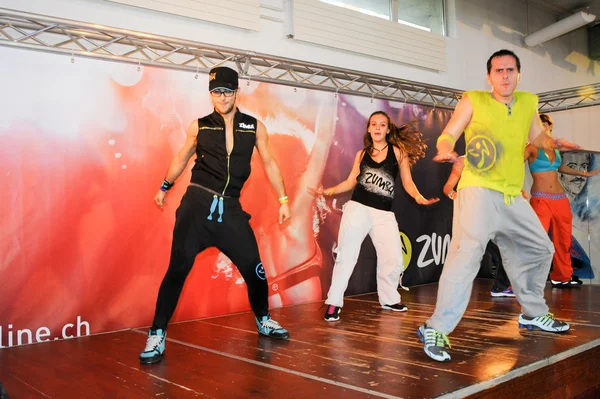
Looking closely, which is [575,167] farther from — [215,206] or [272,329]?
[215,206]

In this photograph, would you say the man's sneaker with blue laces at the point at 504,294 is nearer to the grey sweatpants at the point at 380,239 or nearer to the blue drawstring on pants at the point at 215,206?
the grey sweatpants at the point at 380,239

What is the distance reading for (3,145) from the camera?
378 cm

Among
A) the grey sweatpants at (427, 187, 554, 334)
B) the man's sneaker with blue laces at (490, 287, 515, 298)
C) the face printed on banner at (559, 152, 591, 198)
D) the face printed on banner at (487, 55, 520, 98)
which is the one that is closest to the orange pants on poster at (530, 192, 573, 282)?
the man's sneaker with blue laces at (490, 287, 515, 298)

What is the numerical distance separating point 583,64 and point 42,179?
979 centimetres

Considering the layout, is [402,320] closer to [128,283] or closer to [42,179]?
[128,283]

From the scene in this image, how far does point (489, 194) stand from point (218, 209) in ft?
5.25

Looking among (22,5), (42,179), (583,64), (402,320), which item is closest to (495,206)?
(402,320)

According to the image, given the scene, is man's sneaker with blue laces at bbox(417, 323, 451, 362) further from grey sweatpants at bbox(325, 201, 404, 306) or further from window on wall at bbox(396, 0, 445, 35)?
window on wall at bbox(396, 0, 445, 35)

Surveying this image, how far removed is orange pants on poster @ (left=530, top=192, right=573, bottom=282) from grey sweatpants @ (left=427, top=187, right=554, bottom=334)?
2.35 meters

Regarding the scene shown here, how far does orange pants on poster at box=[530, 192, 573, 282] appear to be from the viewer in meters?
5.66

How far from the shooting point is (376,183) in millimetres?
4863

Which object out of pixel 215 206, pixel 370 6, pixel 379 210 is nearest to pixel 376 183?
pixel 379 210

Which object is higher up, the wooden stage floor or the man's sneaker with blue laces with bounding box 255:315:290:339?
the man's sneaker with blue laces with bounding box 255:315:290:339

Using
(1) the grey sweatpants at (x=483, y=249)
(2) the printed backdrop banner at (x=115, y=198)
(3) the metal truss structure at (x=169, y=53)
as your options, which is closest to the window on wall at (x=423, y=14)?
(3) the metal truss structure at (x=169, y=53)
